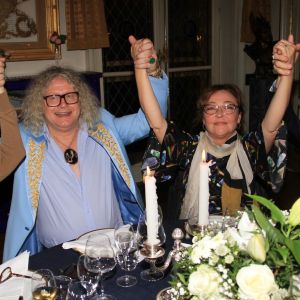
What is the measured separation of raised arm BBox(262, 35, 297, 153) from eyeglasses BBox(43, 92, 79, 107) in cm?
91

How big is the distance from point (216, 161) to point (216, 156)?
25 millimetres

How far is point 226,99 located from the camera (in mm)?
2031

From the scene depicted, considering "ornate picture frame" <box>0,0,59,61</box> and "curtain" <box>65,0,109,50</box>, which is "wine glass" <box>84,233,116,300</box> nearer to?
"ornate picture frame" <box>0,0,59,61</box>

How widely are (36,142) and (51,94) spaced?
0.79ft

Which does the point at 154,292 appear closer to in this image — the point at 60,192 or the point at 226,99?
the point at 60,192

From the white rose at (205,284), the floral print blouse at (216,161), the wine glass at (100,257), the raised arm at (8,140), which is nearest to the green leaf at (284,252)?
the white rose at (205,284)

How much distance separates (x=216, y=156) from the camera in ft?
6.77

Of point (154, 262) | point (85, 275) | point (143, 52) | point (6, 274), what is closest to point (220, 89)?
point (143, 52)

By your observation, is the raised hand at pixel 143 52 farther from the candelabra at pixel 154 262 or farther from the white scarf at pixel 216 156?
the candelabra at pixel 154 262

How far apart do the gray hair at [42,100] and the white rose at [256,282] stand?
141 centimetres

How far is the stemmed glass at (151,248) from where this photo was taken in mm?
1242

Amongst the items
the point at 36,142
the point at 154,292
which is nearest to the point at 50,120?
the point at 36,142

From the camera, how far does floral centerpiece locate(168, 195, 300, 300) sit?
79cm

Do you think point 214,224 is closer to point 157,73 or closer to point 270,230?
point 270,230
